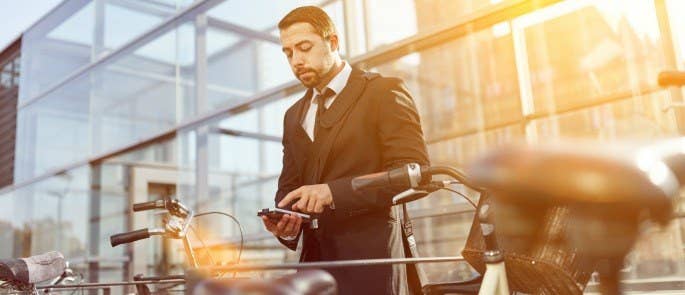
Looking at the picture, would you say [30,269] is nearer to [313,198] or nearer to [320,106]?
[320,106]

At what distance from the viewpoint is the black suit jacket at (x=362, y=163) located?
1.74 meters

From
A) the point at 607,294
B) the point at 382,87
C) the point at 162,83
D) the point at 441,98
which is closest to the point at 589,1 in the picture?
the point at 441,98

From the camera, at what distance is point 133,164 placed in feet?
26.7

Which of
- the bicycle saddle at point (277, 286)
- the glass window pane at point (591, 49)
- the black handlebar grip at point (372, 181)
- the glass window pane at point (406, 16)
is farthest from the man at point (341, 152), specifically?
the glass window pane at point (406, 16)

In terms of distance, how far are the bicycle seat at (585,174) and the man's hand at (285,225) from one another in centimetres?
104

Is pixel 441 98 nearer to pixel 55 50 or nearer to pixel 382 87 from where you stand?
pixel 382 87

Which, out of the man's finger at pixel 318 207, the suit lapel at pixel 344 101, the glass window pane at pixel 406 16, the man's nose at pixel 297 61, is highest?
the glass window pane at pixel 406 16

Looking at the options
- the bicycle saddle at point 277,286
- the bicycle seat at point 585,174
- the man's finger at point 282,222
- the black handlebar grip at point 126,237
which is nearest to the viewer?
the bicycle seat at point 585,174

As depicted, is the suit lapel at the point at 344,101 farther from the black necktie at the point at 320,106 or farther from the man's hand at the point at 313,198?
the man's hand at the point at 313,198

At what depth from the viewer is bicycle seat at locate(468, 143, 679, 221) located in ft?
2.32

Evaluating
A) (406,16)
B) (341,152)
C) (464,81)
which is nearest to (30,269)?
(341,152)

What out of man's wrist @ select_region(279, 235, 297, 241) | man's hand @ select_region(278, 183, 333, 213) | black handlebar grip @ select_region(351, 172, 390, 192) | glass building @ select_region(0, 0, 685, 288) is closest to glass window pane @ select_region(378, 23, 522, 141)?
glass building @ select_region(0, 0, 685, 288)

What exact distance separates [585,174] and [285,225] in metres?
1.20

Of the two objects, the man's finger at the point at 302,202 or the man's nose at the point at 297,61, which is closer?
the man's finger at the point at 302,202
